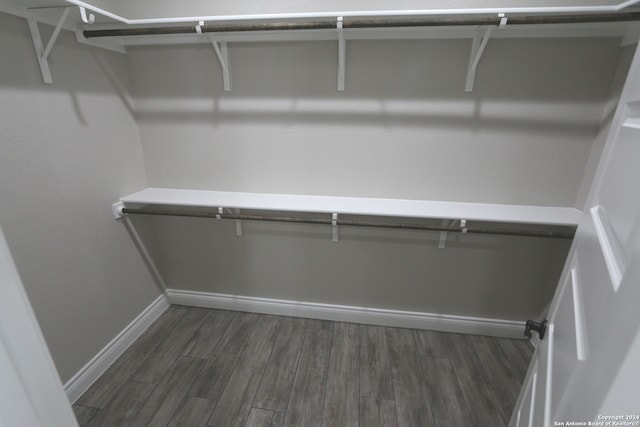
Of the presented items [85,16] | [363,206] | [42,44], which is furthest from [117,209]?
[363,206]

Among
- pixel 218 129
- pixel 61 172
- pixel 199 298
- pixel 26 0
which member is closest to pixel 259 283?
pixel 199 298

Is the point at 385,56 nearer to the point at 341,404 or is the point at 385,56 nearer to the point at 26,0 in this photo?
the point at 26,0

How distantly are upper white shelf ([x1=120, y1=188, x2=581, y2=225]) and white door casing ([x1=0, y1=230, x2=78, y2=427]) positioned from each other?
113 centimetres

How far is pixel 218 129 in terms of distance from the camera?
5.48ft

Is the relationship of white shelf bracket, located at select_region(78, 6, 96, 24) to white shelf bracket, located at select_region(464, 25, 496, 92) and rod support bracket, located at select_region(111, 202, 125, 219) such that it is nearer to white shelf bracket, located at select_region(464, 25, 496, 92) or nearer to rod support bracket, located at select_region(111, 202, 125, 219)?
rod support bracket, located at select_region(111, 202, 125, 219)

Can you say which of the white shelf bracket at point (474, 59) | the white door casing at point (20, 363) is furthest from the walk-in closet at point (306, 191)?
the white door casing at point (20, 363)

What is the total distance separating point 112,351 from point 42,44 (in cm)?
155

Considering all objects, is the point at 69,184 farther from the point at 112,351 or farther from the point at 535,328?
the point at 535,328

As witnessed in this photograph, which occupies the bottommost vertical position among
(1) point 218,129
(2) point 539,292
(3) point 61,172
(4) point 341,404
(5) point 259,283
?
(4) point 341,404

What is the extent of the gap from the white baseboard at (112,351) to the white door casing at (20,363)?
51.2 inches

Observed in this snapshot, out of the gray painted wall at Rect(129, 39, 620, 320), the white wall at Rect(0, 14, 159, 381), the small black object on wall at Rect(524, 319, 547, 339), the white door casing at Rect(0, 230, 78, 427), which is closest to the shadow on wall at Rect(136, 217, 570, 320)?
the gray painted wall at Rect(129, 39, 620, 320)

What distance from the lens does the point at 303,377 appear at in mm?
1568

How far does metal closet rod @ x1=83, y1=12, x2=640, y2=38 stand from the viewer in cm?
106

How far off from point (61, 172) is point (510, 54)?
215 centimetres
